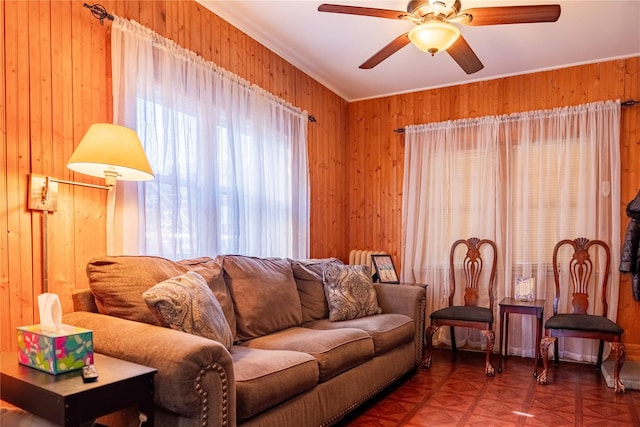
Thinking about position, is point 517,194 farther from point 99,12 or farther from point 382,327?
point 99,12

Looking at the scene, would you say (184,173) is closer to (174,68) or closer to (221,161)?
(221,161)

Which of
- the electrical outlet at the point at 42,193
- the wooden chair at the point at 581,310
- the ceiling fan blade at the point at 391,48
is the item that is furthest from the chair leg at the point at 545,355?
the electrical outlet at the point at 42,193

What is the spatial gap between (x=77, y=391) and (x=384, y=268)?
3501 millimetres

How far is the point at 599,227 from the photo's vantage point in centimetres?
396

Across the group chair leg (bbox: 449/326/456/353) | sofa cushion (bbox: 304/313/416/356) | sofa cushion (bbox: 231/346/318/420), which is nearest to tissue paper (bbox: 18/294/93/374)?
sofa cushion (bbox: 231/346/318/420)

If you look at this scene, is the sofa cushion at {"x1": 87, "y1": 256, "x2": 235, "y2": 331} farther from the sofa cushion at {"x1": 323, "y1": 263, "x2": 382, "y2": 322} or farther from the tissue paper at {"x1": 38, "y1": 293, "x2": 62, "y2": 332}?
the sofa cushion at {"x1": 323, "y1": 263, "x2": 382, "y2": 322}

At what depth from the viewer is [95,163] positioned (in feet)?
6.59

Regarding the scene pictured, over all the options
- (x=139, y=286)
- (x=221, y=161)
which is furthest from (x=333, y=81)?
(x=139, y=286)

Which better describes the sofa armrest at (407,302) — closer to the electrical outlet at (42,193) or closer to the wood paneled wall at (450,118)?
the wood paneled wall at (450,118)

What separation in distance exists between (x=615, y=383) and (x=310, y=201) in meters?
2.86

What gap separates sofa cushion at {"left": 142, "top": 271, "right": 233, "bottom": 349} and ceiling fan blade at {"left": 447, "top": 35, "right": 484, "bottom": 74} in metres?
2.11

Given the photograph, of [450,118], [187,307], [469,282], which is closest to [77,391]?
[187,307]

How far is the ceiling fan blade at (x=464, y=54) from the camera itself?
2.83 m

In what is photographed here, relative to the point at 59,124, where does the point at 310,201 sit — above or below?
below
